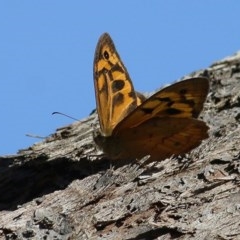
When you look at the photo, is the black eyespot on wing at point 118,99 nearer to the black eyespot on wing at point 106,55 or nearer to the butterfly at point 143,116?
the butterfly at point 143,116

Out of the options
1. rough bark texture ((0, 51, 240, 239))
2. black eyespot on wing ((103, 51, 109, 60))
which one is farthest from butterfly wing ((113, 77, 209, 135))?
black eyespot on wing ((103, 51, 109, 60))

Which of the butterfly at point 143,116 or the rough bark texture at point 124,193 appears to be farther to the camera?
the butterfly at point 143,116

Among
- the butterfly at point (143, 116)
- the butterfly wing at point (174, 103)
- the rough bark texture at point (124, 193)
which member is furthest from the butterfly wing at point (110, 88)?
the rough bark texture at point (124, 193)

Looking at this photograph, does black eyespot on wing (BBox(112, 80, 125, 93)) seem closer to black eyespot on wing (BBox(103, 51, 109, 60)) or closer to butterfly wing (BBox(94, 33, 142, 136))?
butterfly wing (BBox(94, 33, 142, 136))

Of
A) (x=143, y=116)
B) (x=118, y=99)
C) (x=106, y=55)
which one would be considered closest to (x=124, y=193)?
(x=143, y=116)

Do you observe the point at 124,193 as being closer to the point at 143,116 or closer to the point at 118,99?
the point at 143,116
